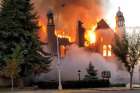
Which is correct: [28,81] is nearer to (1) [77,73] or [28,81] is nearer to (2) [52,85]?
(2) [52,85]

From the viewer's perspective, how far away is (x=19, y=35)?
217ft

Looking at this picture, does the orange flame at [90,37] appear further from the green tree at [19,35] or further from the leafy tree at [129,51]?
the green tree at [19,35]

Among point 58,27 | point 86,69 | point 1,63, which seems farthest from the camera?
point 58,27

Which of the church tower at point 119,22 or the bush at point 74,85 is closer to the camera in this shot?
the bush at point 74,85

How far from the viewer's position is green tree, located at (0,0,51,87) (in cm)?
6550

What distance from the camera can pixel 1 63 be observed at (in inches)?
2542

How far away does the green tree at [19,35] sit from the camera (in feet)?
215

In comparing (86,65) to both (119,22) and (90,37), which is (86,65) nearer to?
(90,37)

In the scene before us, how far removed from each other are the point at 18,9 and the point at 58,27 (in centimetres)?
2492

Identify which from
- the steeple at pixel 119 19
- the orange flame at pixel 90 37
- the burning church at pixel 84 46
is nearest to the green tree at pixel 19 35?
the burning church at pixel 84 46

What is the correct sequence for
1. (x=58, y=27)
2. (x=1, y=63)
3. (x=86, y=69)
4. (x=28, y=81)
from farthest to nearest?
1. (x=58, y=27)
2. (x=86, y=69)
3. (x=28, y=81)
4. (x=1, y=63)

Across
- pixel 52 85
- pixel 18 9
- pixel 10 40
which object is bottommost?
pixel 52 85

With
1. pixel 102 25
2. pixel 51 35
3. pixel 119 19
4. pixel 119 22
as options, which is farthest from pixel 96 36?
pixel 51 35

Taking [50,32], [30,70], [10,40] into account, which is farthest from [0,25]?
[50,32]
